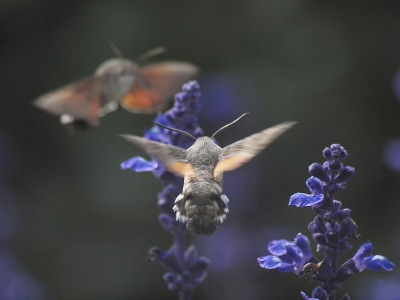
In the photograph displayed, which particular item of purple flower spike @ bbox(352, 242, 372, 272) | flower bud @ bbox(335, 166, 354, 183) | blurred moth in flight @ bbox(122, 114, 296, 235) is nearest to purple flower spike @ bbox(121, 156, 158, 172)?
blurred moth in flight @ bbox(122, 114, 296, 235)

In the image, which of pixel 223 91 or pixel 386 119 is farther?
pixel 386 119

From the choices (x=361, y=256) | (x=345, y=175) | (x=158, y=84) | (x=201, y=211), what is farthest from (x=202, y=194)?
(x=158, y=84)

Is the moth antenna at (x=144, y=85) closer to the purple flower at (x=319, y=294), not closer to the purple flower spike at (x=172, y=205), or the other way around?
the purple flower spike at (x=172, y=205)

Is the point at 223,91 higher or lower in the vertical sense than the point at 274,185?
higher

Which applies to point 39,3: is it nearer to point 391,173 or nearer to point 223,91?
point 223,91

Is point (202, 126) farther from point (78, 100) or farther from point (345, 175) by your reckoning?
point (345, 175)

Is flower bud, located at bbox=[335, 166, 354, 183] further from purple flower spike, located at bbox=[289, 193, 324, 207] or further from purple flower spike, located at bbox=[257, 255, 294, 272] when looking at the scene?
purple flower spike, located at bbox=[257, 255, 294, 272]

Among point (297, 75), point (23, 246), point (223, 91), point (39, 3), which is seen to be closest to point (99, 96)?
point (223, 91)

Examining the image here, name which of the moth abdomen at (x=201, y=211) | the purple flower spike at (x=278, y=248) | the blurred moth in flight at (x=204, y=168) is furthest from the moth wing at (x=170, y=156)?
the purple flower spike at (x=278, y=248)
